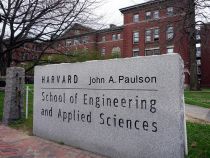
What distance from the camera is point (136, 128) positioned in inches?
195

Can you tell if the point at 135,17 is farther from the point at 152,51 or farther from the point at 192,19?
the point at 192,19

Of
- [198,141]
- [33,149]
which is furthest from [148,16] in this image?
[33,149]

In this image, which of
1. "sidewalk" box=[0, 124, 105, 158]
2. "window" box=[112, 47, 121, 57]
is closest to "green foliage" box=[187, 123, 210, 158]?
"sidewalk" box=[0, 124, 105, 158]

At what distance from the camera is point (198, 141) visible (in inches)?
222

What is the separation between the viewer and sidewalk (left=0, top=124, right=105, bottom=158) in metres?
5.46

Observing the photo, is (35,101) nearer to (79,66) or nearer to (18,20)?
(79,66)

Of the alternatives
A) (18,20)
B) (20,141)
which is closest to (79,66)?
(20,141)

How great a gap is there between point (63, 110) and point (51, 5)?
21.2ft

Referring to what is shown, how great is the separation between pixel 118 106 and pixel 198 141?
154cm

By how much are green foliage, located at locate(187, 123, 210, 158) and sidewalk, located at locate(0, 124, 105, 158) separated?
59.3 inches

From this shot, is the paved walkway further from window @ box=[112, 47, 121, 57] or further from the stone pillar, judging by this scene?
window @ box=[112, 47, 121, 57]

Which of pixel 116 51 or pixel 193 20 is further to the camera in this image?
pixel 116 51

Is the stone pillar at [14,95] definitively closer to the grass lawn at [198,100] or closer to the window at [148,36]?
the grass lawn at [198,100]

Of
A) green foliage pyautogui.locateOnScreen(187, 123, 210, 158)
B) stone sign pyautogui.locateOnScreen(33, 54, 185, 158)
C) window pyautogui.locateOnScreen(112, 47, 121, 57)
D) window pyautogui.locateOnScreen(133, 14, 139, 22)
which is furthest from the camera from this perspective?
window pyautogui.locateOnScreen(112, 47, 121, 57)
